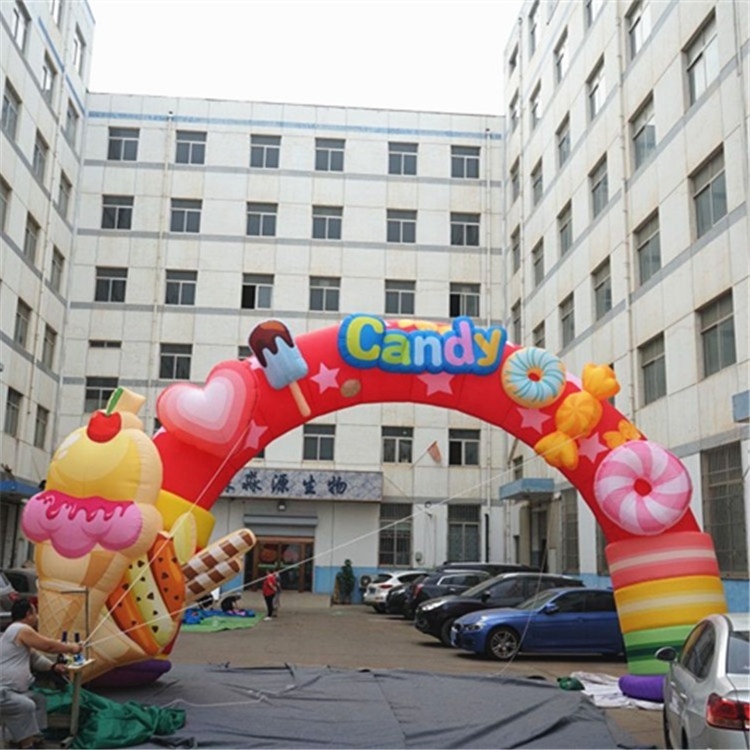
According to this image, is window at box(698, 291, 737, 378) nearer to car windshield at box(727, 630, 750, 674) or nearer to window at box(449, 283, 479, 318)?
car windshield at box(727, 630, 750, 674)

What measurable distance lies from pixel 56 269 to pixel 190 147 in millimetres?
7650

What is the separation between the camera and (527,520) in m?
32.0

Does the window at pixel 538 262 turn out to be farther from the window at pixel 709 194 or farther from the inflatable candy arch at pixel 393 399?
the inflatable candy arch at pixel 393 399

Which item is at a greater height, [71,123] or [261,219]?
[71,123]

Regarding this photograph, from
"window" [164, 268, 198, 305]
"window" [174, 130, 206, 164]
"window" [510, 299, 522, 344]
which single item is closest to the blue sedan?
"window" [510, 299, 522, 344]

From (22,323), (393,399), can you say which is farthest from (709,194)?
(22,323)

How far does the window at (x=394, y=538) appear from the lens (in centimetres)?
3447

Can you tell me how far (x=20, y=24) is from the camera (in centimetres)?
2900

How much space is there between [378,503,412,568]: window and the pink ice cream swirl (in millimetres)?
25251

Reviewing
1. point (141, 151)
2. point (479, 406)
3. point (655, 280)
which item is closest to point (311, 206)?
point (141, 151)

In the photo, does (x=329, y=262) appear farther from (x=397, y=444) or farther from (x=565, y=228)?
(x=565, y=228)

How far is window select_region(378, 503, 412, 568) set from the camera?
3447cm

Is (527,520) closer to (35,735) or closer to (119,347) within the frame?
(119,347)

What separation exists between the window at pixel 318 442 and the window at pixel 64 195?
493 inches
